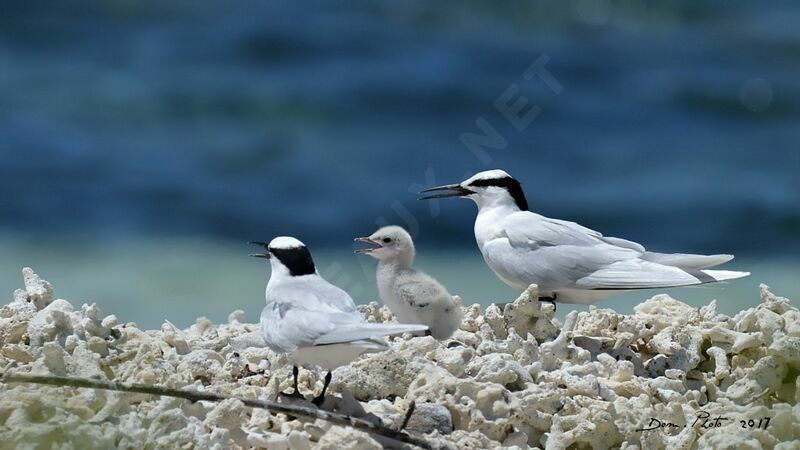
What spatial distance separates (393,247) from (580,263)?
2.25ft

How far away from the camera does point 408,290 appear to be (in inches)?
186

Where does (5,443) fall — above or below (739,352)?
below

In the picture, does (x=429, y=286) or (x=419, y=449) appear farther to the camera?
(x=429, y=286)

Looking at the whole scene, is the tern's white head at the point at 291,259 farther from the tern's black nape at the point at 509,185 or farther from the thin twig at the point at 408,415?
the tern's black nape at the point at 509,185

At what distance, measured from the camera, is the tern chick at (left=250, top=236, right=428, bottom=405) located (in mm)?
3729

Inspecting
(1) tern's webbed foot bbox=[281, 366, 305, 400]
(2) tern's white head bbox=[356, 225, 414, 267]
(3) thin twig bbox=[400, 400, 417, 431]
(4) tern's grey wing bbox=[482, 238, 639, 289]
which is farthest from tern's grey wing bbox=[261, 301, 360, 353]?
(4) tern's grey wing bbox=[482, 238, 639, 289]

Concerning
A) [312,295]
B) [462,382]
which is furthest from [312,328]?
[462,382]

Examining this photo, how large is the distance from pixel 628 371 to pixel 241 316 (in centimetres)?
162

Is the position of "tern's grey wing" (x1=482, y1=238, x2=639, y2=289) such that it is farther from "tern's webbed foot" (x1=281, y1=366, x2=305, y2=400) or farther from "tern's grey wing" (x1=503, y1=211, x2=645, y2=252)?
"tern's webbed foot" (x1=281, y1=366, x2=305, y2=400)

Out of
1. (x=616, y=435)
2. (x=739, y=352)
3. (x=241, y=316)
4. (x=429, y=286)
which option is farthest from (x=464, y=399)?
(x=241, y=316)

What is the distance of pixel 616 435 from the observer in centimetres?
396

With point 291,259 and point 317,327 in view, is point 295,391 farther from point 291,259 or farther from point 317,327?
point 291,259

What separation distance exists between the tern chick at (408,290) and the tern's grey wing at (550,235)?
0.46 meters

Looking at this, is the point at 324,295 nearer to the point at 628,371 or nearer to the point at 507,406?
the point at 507,406
